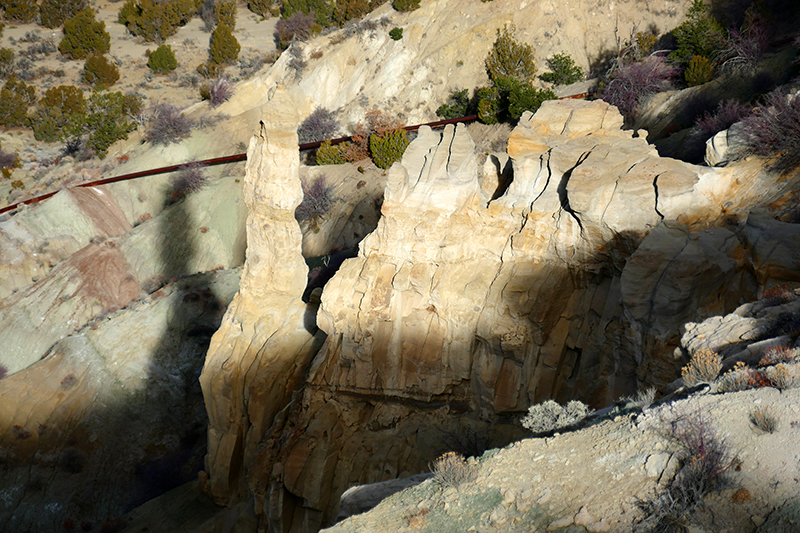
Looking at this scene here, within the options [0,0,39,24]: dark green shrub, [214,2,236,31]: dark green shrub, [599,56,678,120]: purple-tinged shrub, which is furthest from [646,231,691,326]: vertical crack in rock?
[0,0,39,24]: dark green shrub

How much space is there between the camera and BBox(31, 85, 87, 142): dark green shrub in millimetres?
44156

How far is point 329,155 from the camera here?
1395 inches

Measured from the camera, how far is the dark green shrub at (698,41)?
2547cm

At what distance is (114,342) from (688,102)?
86.7 ft

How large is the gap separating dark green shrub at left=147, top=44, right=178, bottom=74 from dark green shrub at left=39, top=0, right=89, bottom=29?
43.9 ft

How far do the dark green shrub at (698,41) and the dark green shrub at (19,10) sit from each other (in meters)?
59.0

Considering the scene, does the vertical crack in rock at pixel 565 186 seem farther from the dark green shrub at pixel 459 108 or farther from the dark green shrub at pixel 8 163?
the dark green shrub at pixel 8 163

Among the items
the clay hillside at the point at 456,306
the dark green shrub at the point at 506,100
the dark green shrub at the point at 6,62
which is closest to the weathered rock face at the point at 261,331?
the clay hillside at the point at 456,306

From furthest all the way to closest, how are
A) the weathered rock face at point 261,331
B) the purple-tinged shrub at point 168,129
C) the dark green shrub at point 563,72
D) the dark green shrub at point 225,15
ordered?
the dark green shrub at point 225,15
the purple-tinged shrub at point 168,129
the dark green shrub at point 563,72
the weathered rock face at point 261,331

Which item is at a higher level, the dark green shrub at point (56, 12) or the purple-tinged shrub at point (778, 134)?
the dark green shrub at point (56, 12)

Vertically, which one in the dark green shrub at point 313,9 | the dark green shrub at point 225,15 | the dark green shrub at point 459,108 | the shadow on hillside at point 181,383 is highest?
the dark green shrub at point 225,15

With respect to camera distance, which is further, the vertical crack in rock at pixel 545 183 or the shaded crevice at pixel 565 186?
the vertical crack in rock at pixel 545 183

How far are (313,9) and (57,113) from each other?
23.8m

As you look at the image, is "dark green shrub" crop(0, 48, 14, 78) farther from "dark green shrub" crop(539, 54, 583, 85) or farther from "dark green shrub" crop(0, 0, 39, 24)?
"dark green shrub" crop(539, 54, 583, 85)
